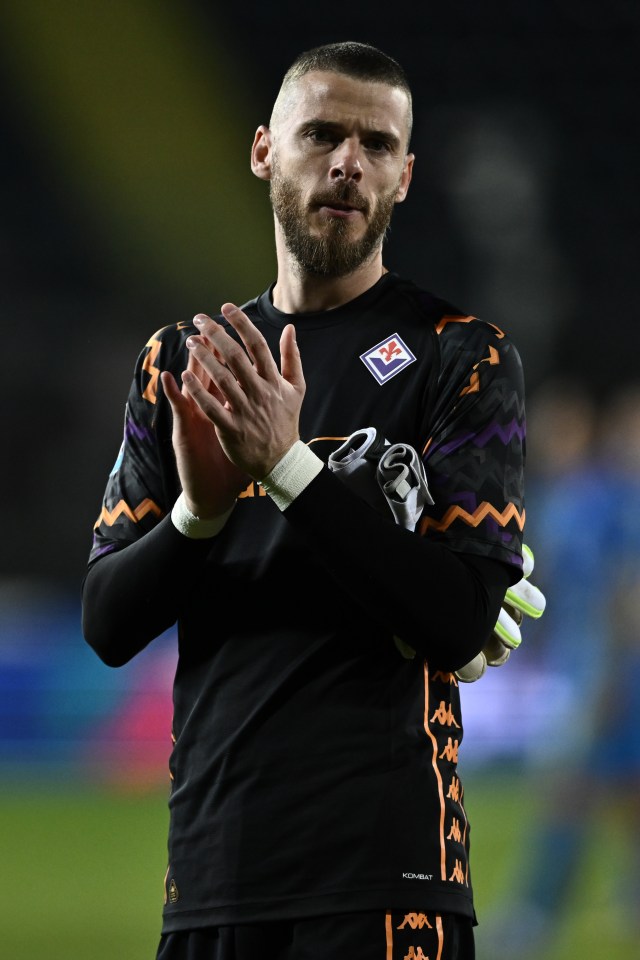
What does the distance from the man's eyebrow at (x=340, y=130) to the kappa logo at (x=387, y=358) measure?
0.33m

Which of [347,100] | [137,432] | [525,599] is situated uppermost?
[347,100]

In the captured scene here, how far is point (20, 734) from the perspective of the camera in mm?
9898

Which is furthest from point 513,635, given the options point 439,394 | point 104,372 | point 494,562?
point 104,372

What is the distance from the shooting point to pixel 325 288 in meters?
2.39

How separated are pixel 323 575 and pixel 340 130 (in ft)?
2.38

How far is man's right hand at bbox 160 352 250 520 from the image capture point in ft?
6.84

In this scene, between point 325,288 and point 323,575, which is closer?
point 323,575

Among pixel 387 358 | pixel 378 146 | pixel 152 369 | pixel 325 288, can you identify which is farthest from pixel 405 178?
pixel 152 369

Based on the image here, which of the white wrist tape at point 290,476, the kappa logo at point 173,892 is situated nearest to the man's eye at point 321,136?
the white wrist tape at point 290,476

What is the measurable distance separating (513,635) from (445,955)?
0.51 m

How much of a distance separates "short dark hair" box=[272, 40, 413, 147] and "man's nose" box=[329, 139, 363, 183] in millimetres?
133

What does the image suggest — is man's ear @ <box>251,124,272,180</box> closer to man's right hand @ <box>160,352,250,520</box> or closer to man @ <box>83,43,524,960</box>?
man @ <box>83,43,524,960</box>

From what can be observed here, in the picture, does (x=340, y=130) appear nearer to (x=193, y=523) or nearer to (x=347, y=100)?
(x=347, y=100)

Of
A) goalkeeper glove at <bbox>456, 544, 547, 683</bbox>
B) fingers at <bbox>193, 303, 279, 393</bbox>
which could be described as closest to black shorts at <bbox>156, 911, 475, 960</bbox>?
goalkeeper glove at <bbox>456, 544, 547, 683</bbox>
